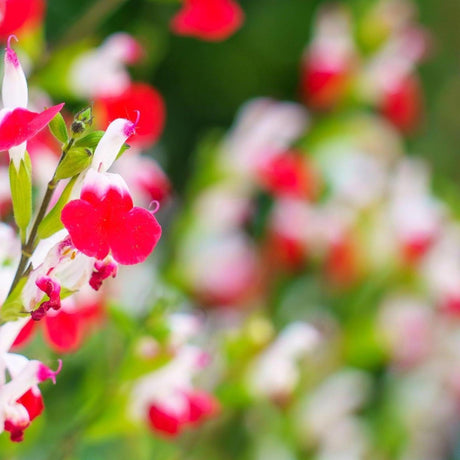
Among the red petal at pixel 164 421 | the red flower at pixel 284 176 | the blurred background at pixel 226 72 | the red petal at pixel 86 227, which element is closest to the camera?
the red petal at pixel 86 227

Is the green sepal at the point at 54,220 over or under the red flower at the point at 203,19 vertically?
over

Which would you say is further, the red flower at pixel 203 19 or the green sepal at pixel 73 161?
the red flower at pixel 203 19

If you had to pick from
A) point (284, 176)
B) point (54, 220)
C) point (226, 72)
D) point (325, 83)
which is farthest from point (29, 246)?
point (226, 72)

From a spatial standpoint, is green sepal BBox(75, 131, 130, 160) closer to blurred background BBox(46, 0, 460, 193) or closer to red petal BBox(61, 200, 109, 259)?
red petal BBox(61, 200, 109, 259)

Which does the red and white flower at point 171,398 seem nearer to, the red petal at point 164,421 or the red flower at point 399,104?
the red petal at point 164,421

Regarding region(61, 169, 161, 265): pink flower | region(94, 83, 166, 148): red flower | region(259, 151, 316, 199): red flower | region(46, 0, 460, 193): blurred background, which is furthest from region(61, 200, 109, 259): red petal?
region(46, 0, 460, 193): blurred background

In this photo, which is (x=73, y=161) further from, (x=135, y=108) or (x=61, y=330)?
(x=135, y=108)

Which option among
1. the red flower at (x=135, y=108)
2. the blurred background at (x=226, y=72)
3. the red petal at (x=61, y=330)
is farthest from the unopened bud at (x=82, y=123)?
the blurred background at (x=226, y=72)

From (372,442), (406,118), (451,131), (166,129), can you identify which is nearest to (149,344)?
(372,442)
